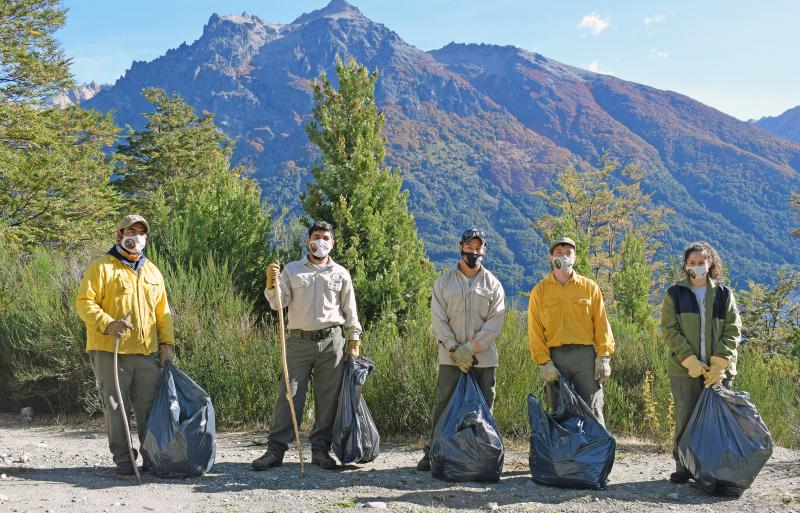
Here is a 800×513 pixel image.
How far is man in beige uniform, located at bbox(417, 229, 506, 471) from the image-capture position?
18.2 ft

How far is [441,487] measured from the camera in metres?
5.32

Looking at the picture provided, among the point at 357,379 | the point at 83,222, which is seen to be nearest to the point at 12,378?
the point at 357,379

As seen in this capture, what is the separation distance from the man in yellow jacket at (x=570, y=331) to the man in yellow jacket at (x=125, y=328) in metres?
3.00

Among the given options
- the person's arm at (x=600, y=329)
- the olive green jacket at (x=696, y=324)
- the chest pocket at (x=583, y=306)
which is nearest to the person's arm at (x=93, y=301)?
the chest pocket at (x=583, y=306)

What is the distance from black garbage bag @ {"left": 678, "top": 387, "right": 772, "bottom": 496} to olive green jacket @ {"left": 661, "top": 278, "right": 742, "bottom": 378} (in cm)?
34

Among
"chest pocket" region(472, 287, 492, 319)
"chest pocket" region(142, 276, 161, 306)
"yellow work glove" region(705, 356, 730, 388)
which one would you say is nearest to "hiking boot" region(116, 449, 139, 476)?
"chest pocket" region(142, 276, 161, 306)

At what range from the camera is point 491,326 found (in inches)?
219

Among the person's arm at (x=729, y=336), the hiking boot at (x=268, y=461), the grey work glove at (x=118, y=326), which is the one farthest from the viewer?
the hiking boot at (x=268, y=461)

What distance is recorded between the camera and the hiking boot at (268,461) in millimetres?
5793

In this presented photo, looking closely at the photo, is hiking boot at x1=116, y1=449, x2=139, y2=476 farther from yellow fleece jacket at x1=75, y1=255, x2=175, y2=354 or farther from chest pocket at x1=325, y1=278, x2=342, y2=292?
chest pocket at x1=325, y1=278, x2=342, y2=292

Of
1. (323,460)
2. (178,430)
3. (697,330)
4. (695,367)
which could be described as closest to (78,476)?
(178,430)

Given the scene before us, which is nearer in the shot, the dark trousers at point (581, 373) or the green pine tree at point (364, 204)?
the dark trousers at point (581, 373)

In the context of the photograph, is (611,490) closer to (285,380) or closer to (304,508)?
(304,508)

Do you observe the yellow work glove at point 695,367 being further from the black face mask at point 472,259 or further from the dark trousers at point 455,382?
the black face mask at point 472,259
